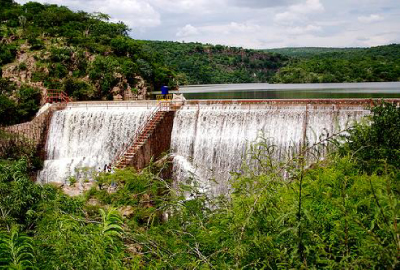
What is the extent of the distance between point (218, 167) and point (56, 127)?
11.7 metres

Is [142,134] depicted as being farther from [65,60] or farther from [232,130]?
[65,60]

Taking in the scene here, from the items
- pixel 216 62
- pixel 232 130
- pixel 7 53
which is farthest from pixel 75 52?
pixel 216 62

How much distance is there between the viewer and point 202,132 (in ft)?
67.8

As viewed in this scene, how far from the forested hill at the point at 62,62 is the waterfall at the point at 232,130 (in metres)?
16.6

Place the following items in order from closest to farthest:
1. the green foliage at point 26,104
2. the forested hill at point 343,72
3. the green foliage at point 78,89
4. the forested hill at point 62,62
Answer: the green foliage at point 26,104 → the forested hill at point 62,62 → the green foliage at point 78,89 → the forested hill at point 343,72

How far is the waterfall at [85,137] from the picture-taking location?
75.6 feet

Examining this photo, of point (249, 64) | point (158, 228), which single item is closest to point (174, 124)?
point (158, 228)

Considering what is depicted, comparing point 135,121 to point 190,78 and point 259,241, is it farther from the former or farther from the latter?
point 190,78

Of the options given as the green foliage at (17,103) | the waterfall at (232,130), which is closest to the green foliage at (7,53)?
the green foliage at (17,103)

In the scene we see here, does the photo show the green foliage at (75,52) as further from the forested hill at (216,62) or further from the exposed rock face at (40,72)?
the forested hill at (216,62)

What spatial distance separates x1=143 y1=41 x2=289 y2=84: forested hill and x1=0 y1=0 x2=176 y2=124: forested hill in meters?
46.7

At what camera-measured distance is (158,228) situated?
17.0 feet

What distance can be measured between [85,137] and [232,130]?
31.3 ft

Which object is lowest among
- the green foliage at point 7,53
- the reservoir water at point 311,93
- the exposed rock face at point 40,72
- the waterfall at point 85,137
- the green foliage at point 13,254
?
the waterfall at point 85,137
